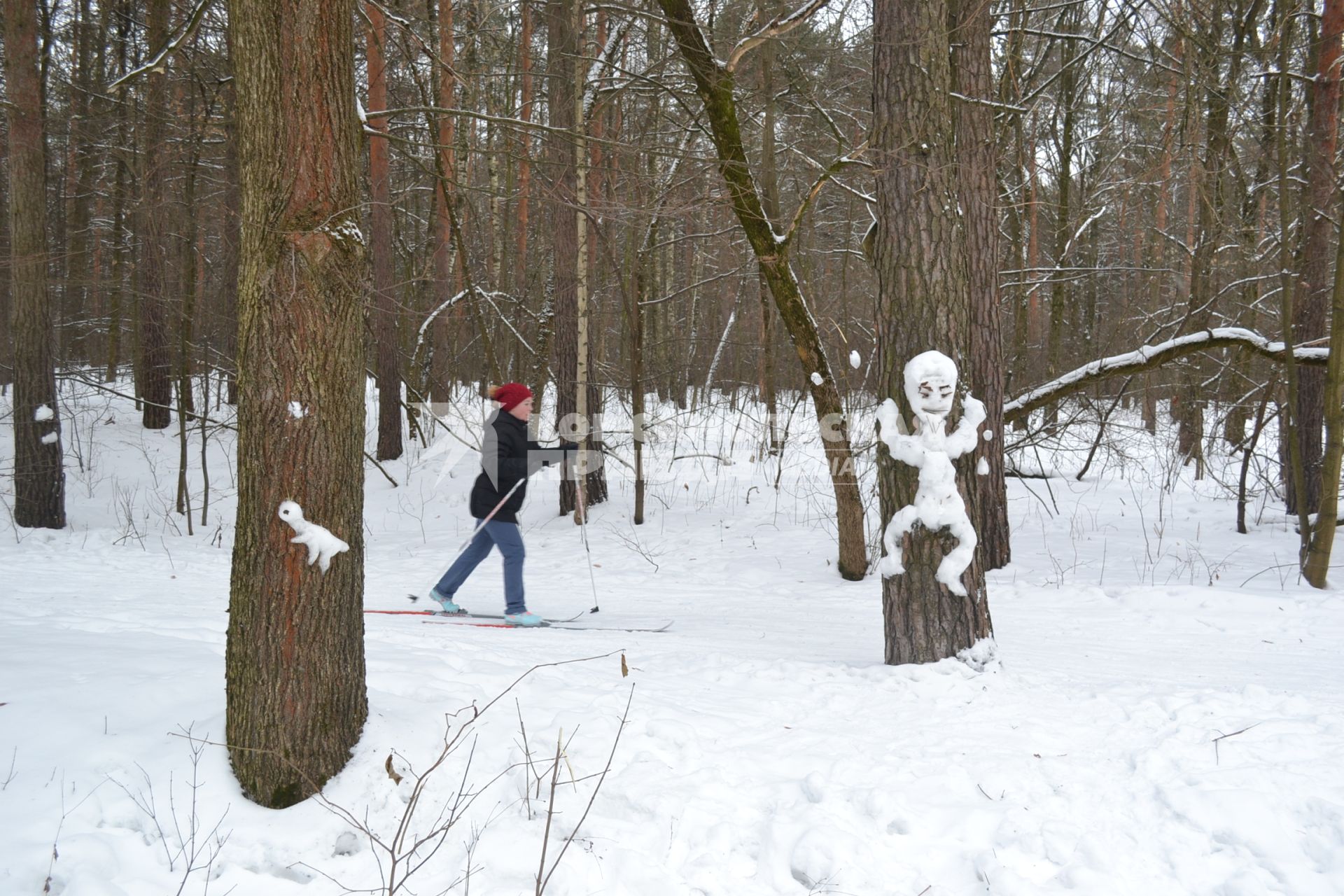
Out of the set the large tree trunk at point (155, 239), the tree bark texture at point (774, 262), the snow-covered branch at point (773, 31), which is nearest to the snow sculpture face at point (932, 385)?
the tree bark texture at point (774, 262)

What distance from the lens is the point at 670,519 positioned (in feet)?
34.1

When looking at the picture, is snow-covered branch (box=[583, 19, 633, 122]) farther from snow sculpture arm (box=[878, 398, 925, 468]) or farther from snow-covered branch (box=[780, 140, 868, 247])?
snow sculpture arm (box=[878, 398, 925, 468])

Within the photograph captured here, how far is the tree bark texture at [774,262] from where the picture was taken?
638 centimetres

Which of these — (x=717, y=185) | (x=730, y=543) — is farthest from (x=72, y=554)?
(x=717, y=185)

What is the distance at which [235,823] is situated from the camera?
2812 millimetres

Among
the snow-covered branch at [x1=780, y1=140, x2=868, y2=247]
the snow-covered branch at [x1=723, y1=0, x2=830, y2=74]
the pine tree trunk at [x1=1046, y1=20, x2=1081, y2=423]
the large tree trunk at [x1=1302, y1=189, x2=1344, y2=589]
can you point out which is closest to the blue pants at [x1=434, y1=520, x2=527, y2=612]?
the snow-covered branch at [x1=780, y1=140, x2=868, y2=247]

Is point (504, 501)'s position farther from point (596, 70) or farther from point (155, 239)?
point (155, 239)

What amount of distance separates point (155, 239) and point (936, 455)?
1074 cm

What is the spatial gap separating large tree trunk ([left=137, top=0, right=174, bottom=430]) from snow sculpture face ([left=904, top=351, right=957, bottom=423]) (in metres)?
7.44

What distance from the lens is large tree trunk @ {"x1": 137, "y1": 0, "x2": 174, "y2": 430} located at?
9875 millimetres

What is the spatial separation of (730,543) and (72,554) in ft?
24.2

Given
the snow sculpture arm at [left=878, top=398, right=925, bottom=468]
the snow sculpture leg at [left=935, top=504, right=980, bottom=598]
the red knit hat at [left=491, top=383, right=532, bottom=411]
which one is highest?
the red knit hat at [left=491, top=383, right=532, bottom=411]

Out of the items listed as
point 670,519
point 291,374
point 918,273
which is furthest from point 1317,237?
point 291,374

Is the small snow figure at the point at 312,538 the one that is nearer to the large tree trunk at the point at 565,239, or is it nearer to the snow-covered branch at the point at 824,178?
the snow-covered branch at the point at 824,178
